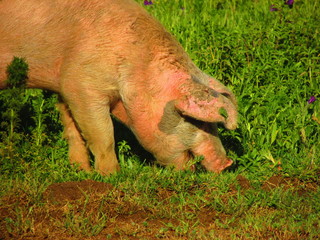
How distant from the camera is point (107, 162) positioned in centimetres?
589

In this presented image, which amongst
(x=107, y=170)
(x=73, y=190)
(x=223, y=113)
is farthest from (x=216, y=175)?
(x=73, y=190)

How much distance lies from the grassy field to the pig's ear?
1.74ft

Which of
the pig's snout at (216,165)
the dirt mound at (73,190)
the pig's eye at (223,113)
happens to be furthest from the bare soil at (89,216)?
the pig's eye at (223,113)

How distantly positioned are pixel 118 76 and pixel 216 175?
1268mm

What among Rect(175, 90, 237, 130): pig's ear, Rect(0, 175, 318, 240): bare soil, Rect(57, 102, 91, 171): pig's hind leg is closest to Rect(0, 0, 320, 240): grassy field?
Rect(0, 175, 318, 240): bare soil

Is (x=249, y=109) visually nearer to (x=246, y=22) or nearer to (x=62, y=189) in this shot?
(x=246, y=22)

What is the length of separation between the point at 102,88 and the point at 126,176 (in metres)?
0.84


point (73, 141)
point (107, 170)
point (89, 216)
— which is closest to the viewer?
point (89, 216)

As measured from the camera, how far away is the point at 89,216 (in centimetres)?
466

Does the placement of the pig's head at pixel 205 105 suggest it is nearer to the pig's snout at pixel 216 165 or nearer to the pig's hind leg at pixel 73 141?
the pig's snout at pixel 216 165

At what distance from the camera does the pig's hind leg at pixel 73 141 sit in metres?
6.39

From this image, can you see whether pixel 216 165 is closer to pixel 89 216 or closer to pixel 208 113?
pixel 208 113

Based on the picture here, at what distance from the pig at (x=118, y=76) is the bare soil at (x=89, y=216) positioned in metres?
0.70

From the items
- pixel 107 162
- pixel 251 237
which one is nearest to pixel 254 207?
pixel 251 237
